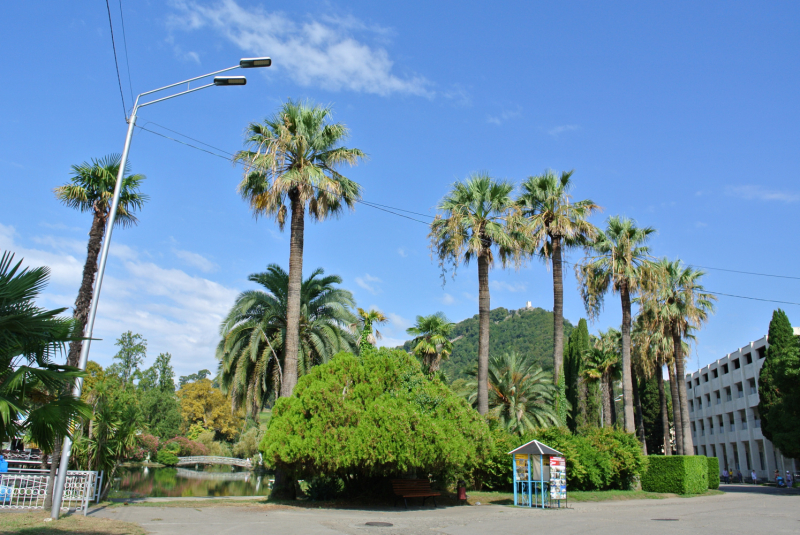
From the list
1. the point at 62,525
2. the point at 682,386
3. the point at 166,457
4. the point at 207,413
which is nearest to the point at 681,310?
the point at 682,386

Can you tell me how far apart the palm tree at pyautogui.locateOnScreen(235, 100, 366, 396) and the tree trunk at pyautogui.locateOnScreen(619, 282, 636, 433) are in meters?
17.9

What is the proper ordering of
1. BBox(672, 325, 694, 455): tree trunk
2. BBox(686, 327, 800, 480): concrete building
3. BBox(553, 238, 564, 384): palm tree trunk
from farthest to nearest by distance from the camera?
BBox(686, 327, 800, 480): concrete building
BBox(672, 325, 694, 455): tree trunk
BBox(553, 238, 564, 384): palm tree trunk

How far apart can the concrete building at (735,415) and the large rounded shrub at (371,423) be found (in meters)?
46.8

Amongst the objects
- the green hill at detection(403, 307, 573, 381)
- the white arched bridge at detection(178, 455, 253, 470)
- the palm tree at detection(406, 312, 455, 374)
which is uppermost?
the green hill at detection(403, 307, 573, 381)

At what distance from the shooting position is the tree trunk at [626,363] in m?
30.2

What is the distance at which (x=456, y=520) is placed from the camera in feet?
51.0

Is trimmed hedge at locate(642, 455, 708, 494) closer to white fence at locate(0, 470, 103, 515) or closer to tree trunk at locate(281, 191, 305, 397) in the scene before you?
tree trunk at locate(281, 191, 305, 397)

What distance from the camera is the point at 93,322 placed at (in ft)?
42.4

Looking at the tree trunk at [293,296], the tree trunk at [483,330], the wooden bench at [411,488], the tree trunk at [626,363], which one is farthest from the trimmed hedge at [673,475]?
the tree trunk at [293,296]

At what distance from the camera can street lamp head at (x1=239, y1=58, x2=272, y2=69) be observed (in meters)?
13.2

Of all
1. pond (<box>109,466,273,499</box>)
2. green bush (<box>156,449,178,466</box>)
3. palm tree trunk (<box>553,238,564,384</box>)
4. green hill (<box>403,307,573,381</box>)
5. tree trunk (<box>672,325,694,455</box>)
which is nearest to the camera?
pond (<box>109,466,273,499</box>)

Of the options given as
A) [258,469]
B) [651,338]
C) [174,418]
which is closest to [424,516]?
[651,338]

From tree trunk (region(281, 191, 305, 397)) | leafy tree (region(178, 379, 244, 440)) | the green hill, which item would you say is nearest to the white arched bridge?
leafy tree (region(178, 379, 244, 440))

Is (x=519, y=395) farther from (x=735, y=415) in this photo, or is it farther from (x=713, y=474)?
(x=735, y=415)
